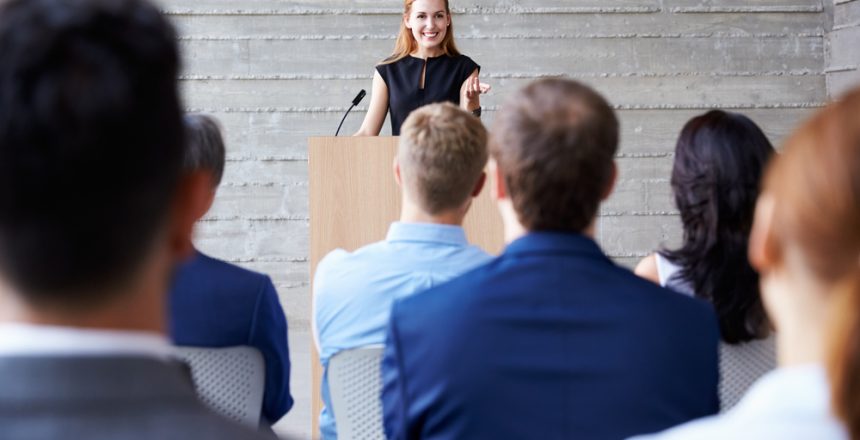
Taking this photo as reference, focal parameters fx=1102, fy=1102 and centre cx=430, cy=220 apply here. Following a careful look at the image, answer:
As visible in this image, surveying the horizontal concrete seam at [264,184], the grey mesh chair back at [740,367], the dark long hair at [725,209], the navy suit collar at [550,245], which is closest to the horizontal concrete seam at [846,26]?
the horizontal concrete seam at [264,184]

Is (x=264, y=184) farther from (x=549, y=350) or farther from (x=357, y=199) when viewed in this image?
(x=549, y=350)

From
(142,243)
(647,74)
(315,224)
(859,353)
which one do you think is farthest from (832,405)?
(647,74)

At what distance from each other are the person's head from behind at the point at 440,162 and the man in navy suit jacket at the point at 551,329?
46 centimetres

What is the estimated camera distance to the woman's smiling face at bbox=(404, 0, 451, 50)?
417 centimetres

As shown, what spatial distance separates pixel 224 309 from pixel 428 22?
2431mm

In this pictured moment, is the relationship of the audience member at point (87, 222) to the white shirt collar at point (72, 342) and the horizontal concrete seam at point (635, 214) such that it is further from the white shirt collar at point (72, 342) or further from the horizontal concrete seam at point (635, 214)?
the horizontal concrete seam at point (635, 214)

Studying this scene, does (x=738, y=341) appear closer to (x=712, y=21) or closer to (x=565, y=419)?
(x=565, y=419)

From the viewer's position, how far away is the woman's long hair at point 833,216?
0.77 meters

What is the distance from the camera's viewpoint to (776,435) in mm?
817

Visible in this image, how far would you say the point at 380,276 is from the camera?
1933mm

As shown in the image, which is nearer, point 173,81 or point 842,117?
point 173,81

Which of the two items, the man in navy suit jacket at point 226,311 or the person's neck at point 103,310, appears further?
the man in navy suit jacket at point 226,311

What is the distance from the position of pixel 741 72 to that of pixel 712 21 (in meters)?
0.33

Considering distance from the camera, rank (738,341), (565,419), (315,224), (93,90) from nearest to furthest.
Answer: (93,90) < (565,419) < (738,341) < (315,224)
